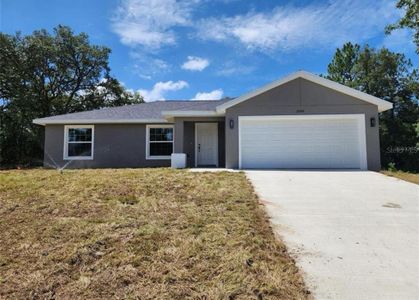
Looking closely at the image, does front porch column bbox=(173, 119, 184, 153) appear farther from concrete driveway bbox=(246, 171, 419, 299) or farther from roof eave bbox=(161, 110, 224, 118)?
concrete driveway bbox=(246, 171, 419, 299)

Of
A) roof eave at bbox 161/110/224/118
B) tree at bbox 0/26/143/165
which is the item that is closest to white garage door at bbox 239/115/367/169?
roof eave at bbox 161/110/224/118

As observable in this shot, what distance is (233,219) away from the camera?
5.34m

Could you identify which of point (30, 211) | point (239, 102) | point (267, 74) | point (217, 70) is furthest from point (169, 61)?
point (30, 211)

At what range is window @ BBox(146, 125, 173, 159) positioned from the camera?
1560cm

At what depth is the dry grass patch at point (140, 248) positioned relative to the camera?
3.29 meters

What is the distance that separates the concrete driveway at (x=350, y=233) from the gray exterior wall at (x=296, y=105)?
3889mm

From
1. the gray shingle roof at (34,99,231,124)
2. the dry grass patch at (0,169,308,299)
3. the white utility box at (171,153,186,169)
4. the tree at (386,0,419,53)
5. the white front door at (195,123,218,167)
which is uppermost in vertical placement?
the tree at (386,0,419,53)

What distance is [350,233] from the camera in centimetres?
489

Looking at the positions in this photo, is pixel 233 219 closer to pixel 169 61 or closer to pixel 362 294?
pixel 362 294

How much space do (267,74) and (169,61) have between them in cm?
750

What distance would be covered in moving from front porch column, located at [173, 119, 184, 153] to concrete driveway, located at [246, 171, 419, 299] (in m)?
5.55

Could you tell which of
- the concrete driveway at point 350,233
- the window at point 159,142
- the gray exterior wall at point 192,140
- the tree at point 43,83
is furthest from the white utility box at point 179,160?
the tree at point 43,83

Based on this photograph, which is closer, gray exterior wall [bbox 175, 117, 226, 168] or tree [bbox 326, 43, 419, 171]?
gray exterior wall [bbox 175, 117, 226, 168]

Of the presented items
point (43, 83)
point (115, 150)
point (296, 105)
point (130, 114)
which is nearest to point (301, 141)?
point (296, 105)
